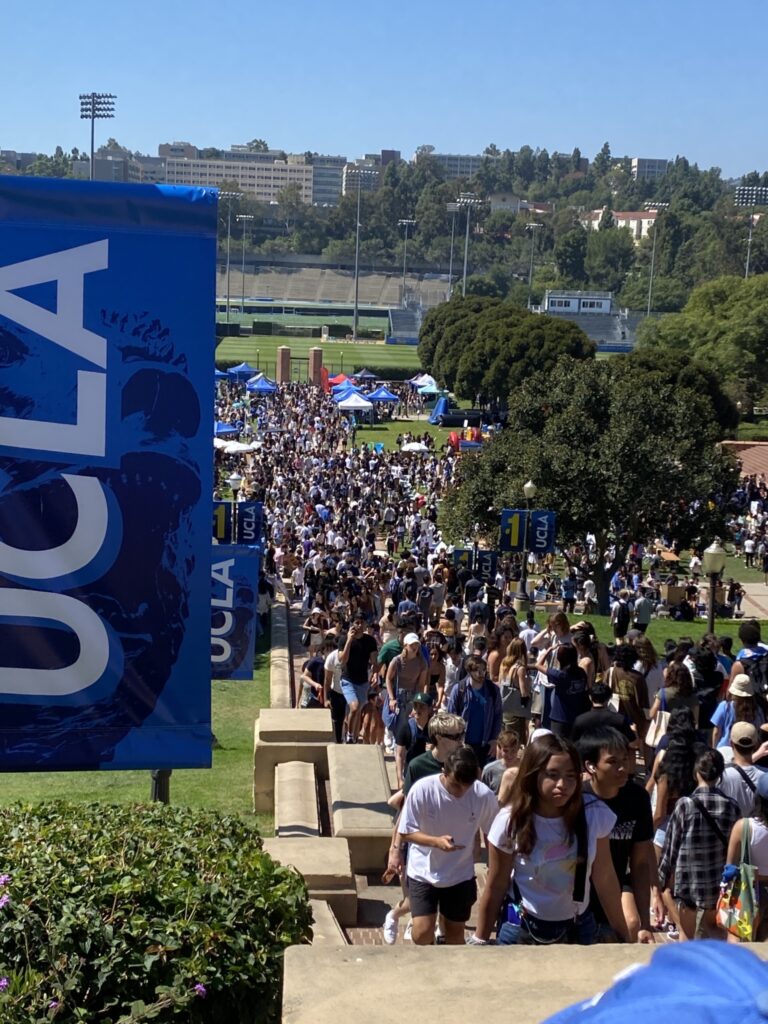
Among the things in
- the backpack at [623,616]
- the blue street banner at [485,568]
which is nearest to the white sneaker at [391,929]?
the backpack at [623,616]

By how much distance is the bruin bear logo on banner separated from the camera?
439cm

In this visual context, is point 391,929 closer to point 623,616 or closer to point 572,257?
point 623,616

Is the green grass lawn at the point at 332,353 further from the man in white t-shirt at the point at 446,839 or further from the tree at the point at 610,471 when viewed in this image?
the man in white t-shirt at the point at 446,839

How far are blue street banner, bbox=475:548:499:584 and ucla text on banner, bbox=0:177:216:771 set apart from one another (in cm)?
1673

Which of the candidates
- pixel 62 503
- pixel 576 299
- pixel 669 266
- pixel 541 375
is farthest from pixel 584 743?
pixel 669 266

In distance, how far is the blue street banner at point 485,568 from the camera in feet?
69.5

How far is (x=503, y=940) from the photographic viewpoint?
181 inches

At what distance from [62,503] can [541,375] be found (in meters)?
25.8

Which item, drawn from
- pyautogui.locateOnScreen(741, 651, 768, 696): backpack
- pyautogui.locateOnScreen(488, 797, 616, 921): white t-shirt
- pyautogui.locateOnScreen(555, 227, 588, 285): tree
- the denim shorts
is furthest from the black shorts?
pyautogui.locateOnScreen(555, 227, 588, 285): tree

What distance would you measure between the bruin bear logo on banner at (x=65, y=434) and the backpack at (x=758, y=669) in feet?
20.3

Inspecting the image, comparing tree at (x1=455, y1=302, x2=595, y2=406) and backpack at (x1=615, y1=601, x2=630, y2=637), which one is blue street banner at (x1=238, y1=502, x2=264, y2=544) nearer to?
backpack at (x1=615, y1=601, x2=630, y2=637)

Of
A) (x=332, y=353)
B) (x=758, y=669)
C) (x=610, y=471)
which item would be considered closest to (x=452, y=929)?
(x=758, y=669)

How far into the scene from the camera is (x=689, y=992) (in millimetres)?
1520

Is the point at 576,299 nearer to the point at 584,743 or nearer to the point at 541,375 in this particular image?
the point at 541,375
